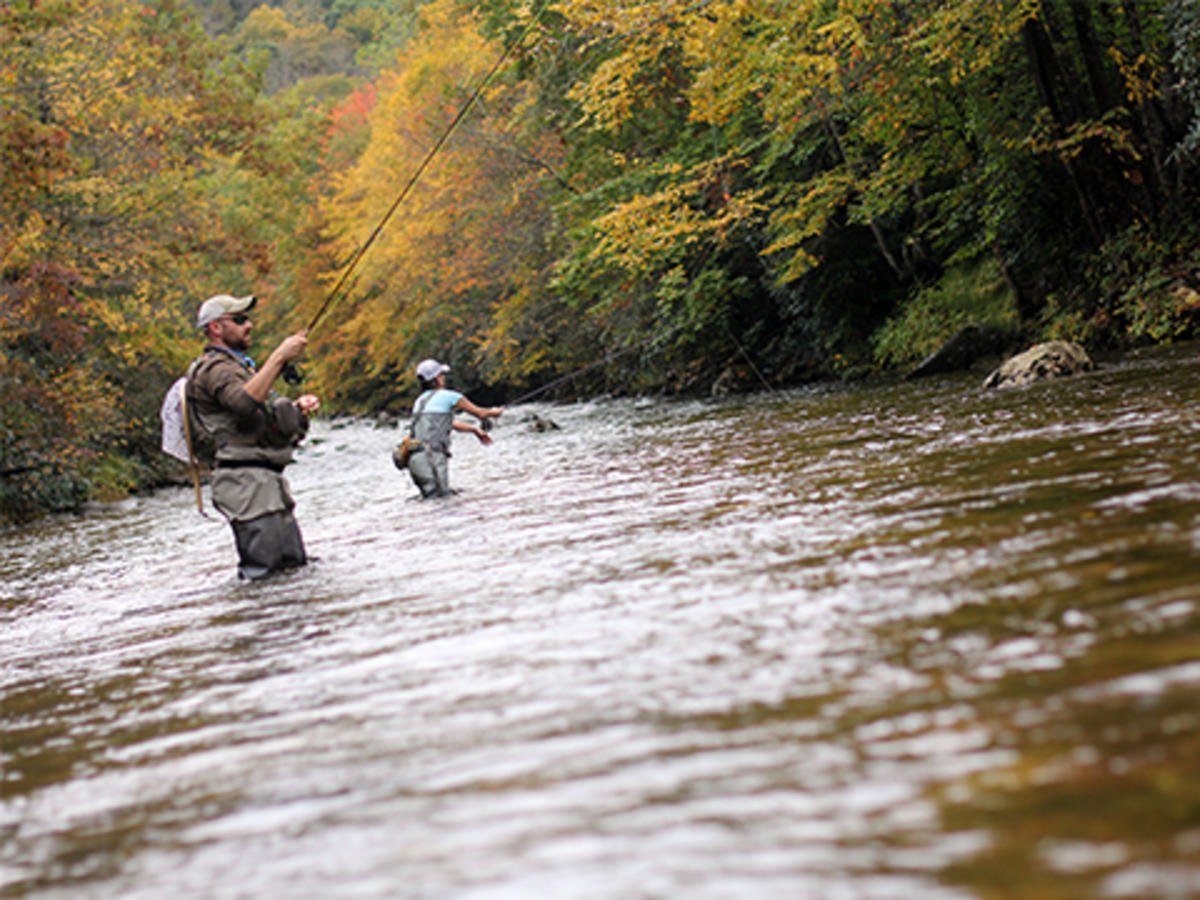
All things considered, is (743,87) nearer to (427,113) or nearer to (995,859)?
(995,859)

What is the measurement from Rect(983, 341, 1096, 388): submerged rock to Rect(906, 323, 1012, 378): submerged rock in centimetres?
341

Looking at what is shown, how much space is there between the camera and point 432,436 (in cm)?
1109

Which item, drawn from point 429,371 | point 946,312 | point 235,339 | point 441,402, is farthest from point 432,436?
point 946,312

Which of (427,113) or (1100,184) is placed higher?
(427,113)

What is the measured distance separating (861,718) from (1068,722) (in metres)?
0.45

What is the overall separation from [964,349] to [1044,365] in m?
4.20

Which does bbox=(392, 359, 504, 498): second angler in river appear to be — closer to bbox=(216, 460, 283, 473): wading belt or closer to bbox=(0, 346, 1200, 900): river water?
bbox=(216, 460, 283, 473): wading belt

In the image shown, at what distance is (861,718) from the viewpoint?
8.32 ft

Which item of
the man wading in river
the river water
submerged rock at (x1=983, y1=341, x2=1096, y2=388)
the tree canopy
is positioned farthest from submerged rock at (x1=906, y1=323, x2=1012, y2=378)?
the man wading in river

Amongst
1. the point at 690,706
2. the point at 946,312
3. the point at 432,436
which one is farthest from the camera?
the point at 946,312

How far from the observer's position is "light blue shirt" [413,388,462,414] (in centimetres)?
1119

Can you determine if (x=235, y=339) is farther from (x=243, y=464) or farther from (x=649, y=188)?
(x=649, y=188)

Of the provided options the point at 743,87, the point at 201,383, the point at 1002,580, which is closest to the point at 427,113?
the point at 743,87

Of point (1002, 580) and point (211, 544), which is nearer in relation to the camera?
point (1002, 580)
